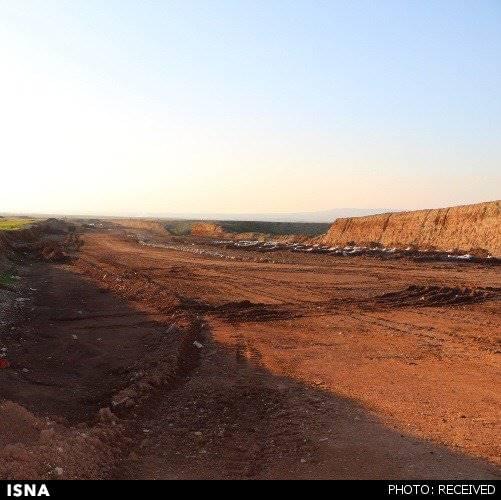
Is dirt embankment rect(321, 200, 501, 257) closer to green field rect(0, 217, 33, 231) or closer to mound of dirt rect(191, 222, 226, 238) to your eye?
mound of dirt rect(191, 222, 226, 238)

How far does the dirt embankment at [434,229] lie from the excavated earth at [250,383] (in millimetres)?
14280

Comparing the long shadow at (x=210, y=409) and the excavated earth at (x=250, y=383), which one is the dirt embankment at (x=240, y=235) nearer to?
the excavated earth at (x=250, y=383)

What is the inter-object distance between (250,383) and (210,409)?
1.18m

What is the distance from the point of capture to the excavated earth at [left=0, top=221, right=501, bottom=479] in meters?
5.53

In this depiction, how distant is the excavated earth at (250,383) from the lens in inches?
218

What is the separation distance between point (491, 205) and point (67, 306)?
26.3 metres

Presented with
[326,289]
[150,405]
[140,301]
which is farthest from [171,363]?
[326,289]

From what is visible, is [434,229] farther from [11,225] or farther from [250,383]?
[11,225]

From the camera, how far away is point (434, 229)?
35094mm

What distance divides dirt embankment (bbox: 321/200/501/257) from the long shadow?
24.3m

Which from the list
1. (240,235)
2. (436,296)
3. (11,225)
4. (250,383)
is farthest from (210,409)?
(240,235)

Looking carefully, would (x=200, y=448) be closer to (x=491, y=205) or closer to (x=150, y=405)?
(x=150, y=405)
